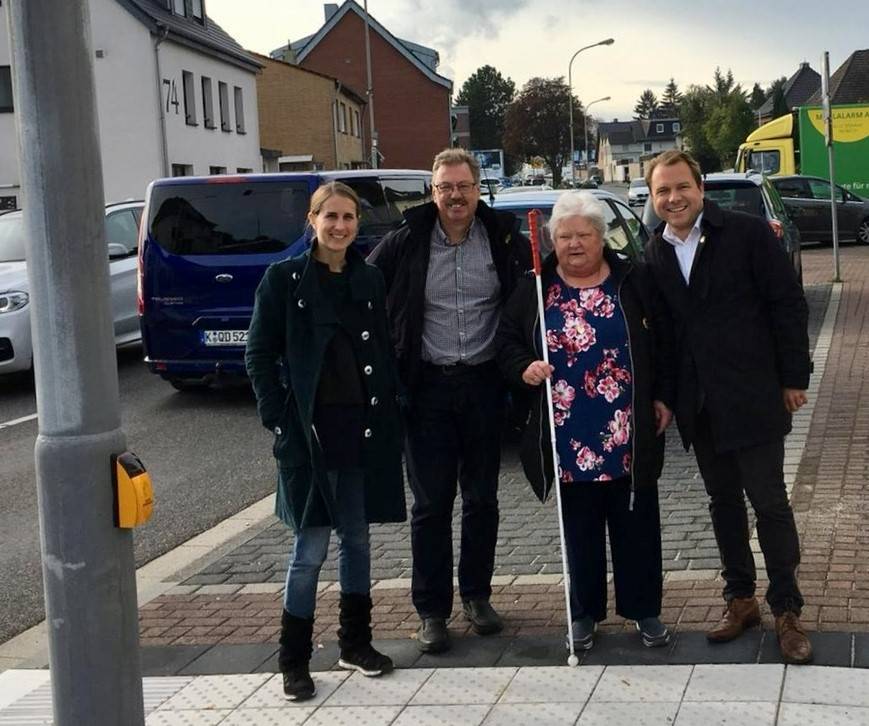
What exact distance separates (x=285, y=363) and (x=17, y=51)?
1.67 m

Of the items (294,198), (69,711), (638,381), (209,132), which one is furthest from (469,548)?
(209,132)

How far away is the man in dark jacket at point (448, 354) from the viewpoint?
4941 mm

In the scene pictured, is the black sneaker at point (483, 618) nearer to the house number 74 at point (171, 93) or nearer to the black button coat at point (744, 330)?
the black button coat at point (744, 330)

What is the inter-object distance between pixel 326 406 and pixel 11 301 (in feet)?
29.2

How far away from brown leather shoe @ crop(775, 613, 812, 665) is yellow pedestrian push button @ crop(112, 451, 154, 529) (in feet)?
7.70

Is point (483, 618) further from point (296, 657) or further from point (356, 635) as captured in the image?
point (296, 657)

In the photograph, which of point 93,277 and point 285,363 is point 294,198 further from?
point 93,277

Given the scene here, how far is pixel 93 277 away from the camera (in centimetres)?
327

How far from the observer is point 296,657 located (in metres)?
4.55

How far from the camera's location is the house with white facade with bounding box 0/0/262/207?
3497 cm

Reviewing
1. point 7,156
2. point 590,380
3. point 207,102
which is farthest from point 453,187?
point 207,102

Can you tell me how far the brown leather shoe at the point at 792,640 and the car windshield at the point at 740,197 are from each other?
11.5 m

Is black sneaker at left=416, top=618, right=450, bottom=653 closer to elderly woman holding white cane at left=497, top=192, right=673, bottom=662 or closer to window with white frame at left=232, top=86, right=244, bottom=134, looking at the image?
elderly woman holding white cane at left=497, top=192, right=673, bottom=662

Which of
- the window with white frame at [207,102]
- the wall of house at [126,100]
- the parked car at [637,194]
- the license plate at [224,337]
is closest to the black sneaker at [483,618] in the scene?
the license plate at [224,337]
